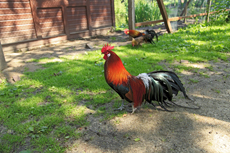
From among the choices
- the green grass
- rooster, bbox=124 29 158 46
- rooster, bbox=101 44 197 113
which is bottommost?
the green grass

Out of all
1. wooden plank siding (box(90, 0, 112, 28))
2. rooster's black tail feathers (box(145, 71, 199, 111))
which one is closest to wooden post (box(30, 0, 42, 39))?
wooden plank siding (box(90, 0, 112, 28))

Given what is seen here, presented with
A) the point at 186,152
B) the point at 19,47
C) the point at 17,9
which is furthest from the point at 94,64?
the point at 17,9

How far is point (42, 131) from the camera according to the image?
2.79m

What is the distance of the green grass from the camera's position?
2.70 metres

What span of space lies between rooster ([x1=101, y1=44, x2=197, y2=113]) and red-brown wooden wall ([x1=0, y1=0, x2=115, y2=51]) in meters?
6.99

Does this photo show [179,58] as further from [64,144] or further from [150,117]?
[64,144]

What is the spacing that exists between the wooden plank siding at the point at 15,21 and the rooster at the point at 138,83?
22.9ft

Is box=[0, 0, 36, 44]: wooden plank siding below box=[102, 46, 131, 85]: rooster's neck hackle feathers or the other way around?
the other way around

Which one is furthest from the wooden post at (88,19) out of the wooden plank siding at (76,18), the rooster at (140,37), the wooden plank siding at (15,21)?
the rooster at (140,37)

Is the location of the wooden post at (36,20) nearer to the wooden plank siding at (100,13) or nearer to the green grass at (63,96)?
the green grass at (63,96)

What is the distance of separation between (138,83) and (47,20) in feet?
26.4

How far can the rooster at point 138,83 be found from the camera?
286 centimetres

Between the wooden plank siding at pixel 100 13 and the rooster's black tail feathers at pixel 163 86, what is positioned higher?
the wooden plank siding at pixel 100 13

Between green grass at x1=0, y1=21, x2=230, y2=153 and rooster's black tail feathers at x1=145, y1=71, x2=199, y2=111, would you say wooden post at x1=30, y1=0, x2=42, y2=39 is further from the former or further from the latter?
rooster's black tail feathers at x1=145, y1=71, x2=199, y2=111
